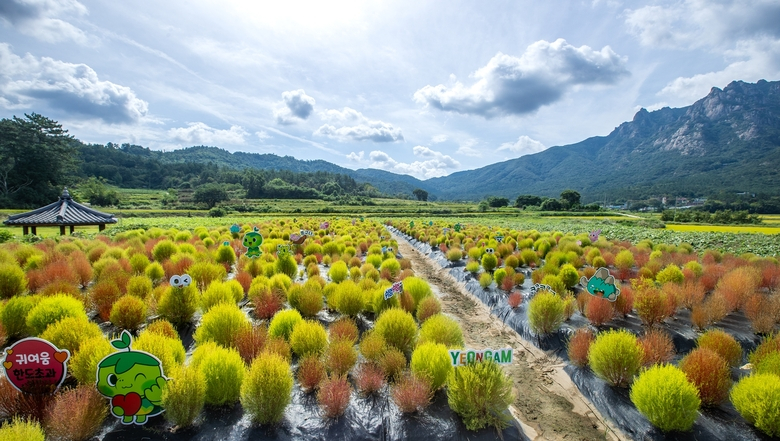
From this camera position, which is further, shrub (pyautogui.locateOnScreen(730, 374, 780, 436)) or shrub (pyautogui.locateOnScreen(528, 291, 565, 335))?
shrub (pyautogui.locateOnScreen(528, 291, 565, 335))

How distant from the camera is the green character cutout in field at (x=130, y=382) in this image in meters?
3.97

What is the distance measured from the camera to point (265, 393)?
13.9ft

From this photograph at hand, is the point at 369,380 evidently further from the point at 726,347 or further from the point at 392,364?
the point at 726,347

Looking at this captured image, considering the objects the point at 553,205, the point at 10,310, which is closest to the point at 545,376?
the point at 10,310

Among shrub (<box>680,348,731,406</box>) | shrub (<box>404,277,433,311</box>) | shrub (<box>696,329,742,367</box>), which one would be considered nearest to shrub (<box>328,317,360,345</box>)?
Result: shrub (<box>404,277,433,311</box>)

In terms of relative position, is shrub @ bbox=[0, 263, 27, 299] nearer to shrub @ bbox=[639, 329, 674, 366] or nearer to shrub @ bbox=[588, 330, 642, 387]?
shrub @ bbox=[588, 330, 642, 387]

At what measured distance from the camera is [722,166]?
14012cm

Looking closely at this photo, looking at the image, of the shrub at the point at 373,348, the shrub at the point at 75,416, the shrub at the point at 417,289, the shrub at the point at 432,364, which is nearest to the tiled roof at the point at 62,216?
the shrub at the point at 75,416

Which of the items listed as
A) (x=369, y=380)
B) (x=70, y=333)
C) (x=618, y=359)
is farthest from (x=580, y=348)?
(x=70, y=333)

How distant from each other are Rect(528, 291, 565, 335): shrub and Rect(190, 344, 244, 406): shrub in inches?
248

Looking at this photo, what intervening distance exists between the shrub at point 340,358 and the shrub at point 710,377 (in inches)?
194

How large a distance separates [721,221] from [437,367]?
5038cm

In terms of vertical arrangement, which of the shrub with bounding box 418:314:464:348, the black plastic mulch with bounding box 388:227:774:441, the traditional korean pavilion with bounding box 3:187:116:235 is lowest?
the black plastic mulch with bounding box 388:227:774:441

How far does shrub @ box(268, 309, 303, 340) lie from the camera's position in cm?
634
